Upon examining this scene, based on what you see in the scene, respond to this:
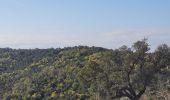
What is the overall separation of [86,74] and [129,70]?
378 cm

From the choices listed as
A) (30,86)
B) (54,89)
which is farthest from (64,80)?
(30,86)

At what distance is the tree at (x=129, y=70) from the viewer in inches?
1369

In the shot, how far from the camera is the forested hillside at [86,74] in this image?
114 ft

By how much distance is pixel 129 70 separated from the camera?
34938mm

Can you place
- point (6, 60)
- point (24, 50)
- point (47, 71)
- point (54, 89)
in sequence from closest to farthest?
point (54, 89), point (47, 71), point (6, 60), point (24, 50)

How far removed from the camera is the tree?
114ft

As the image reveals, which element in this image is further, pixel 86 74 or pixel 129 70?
pixel 86 74

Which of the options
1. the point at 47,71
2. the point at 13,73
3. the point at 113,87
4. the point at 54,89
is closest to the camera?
the point at 113,87

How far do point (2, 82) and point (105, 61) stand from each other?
64.8 m

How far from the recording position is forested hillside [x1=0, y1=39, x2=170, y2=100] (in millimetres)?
34844

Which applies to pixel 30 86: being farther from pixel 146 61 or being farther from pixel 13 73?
pixel 146 61

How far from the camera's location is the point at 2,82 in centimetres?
9744

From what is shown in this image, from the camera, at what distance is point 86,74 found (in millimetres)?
36688

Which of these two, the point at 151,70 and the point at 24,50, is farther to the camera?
the point at 24,50
